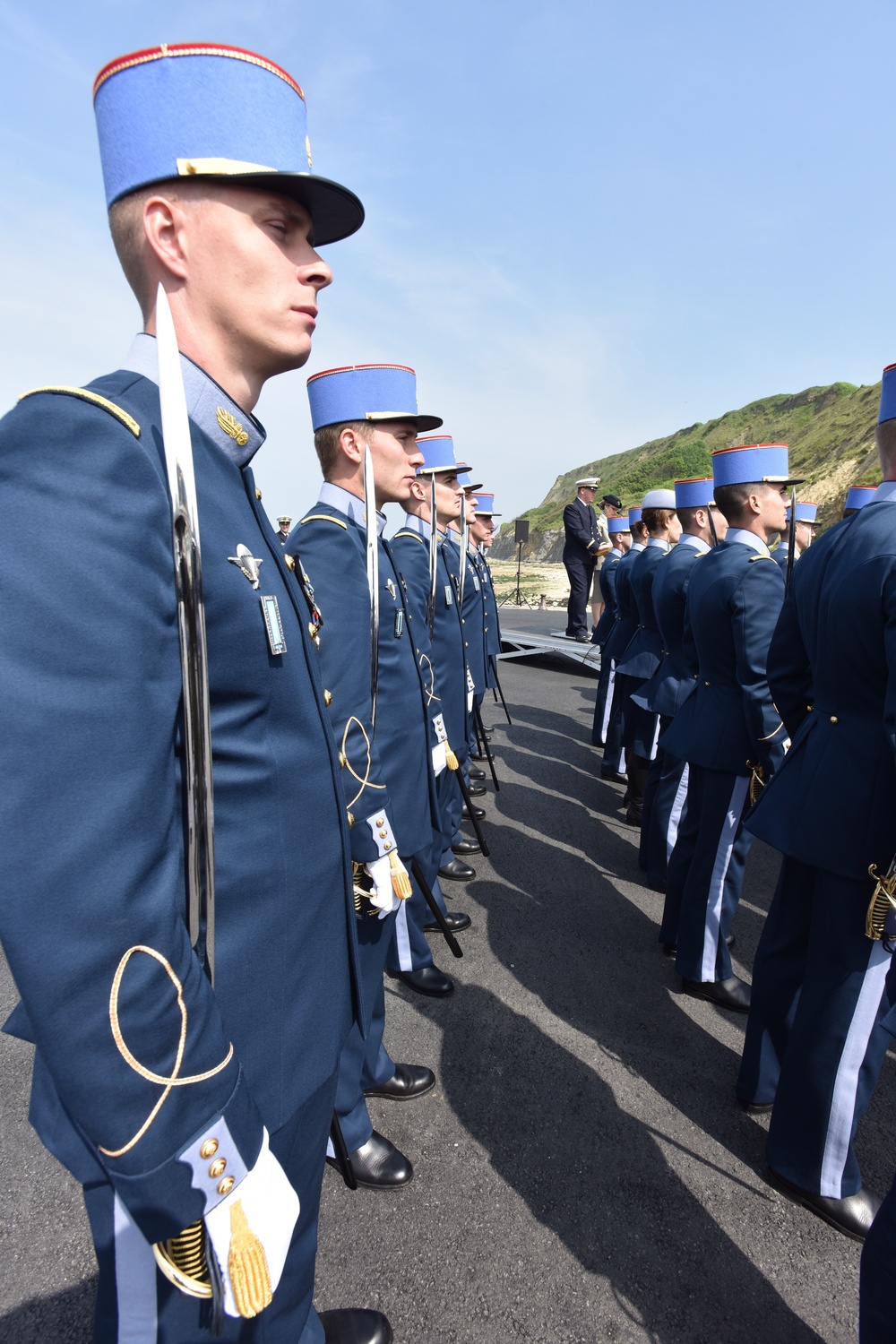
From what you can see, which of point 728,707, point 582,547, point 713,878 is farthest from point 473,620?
point 582,547

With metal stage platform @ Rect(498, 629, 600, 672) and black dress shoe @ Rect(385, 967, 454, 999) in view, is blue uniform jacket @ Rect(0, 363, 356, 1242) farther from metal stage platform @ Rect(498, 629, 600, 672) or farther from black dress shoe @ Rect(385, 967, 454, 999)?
metal stage platform @ Rect(498, 629, 600, 672)

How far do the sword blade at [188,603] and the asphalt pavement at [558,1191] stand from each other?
162cm

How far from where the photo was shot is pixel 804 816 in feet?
7.09

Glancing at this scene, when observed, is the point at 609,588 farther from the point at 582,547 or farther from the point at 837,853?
the point at 837,853

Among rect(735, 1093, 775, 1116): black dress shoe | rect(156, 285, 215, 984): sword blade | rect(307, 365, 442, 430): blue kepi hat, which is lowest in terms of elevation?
rect(735, 1093, 775, 1116): black dress shoe

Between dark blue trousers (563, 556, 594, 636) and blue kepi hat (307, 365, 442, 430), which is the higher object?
blue kepi hat (307, 365, 442, 430)

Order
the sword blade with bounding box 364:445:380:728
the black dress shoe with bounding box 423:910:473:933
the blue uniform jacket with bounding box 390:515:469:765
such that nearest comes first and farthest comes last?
1. the sword blade with bounding box 364:445:380:728
2. the black dress shoe with bounding box 423:910:473:933
3. the blue uniform jacket with bounding box 390:515:469:765

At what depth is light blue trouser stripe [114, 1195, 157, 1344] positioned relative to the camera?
1.02m

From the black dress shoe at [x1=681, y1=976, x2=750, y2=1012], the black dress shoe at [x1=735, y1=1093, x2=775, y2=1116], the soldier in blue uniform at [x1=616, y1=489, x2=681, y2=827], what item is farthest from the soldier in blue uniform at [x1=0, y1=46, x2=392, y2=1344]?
the soldier in blue uniform at [x1=616, y1=489, x2=681, y2=827]

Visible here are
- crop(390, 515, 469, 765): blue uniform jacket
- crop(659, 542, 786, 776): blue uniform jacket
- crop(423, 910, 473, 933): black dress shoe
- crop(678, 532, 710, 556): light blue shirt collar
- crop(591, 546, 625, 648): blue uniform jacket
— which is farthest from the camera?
crop(591, 546, 625, 648): blue uniform jacket

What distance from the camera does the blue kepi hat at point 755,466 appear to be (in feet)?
10.6

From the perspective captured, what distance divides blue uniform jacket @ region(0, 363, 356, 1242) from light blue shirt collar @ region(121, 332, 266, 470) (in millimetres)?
63

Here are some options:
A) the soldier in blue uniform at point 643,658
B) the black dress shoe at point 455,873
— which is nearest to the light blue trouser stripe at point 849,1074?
the black dress shoe at point 455,873

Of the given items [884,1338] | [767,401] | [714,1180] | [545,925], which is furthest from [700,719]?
[767,401]
